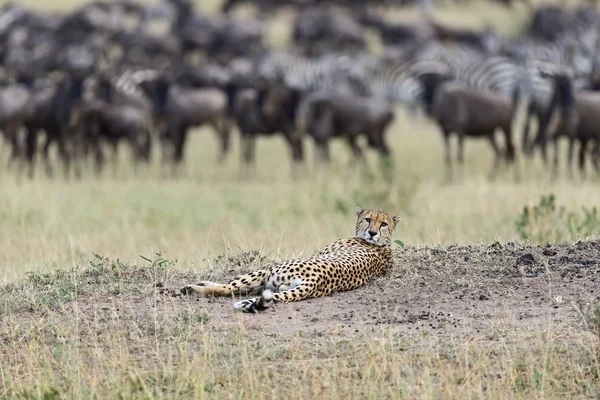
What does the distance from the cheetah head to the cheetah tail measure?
1.21 m

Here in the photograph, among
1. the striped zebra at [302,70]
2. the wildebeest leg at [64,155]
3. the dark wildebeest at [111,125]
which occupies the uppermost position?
the dark wildebeest at [111,125]

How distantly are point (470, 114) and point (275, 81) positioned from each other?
179 inches

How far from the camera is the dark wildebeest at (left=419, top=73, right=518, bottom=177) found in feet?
63.7

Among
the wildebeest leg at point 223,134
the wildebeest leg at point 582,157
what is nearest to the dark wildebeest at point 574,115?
the wildebeest leg at point 582,157

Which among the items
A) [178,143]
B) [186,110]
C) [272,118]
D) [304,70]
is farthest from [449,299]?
[304,70]

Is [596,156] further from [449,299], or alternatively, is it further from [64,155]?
[449,299]

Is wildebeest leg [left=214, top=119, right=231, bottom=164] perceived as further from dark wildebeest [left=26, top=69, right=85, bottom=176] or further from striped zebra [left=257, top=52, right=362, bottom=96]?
striped zebra [left=257, top=52, right=362, bottom=96]

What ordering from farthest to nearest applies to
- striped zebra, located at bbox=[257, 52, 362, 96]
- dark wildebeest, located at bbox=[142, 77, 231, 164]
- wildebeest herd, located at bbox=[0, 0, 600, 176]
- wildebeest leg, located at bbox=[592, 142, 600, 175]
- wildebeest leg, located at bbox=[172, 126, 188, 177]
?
1. striped zebra, located at bbox=[257, 52, 362, 96]
2. dark wildebeest, located at bbox=[142, 77, 231, 164]
3. wildebeest leg, located at bbox=[172, 126, 188, 177]
4. wildebeest herd, located at bbox=[0, 0, 600, 176]
5. wildebeest leg, located at bbox=[592, 142, 600, 175]

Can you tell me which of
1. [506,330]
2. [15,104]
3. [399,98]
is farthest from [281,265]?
[399,98]

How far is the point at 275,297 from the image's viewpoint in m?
6.62

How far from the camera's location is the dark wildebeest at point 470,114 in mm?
19406

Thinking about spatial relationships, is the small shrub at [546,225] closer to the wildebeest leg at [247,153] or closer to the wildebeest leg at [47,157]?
the wildebeest leg at [247,153]

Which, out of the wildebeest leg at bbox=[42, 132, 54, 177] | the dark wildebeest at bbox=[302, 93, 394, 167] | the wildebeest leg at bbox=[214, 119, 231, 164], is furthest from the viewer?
the wildebeest leg at bbox=[214, 119, 231, 164]

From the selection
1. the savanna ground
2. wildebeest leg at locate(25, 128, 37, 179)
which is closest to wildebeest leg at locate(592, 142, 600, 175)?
the savanna ground
